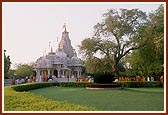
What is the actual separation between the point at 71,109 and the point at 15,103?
216 centimetres

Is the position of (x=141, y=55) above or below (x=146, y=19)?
below

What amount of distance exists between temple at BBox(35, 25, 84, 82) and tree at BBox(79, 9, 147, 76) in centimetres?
1189

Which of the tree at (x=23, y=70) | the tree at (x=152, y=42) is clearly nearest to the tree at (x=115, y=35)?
the tree at (x=152, y=42)

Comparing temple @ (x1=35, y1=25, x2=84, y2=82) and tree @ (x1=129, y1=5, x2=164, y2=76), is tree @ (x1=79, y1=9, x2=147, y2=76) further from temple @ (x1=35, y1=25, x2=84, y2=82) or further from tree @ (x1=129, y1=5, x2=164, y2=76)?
temple @ (x1=35, y1=25, x2=84, y2=82)

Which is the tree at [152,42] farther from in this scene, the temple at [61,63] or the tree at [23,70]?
the tree at [23,70]

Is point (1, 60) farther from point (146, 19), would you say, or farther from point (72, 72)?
point (72, 72)

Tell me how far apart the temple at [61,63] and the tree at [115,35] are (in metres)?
11.9

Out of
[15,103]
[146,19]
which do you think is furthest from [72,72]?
[15,103]

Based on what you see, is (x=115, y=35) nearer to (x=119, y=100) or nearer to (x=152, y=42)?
(x=152, y=42)

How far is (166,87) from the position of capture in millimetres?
7570

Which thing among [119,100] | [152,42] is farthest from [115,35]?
[119,100]

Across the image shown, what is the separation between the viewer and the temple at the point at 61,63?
130 ft

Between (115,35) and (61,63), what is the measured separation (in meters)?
15.6

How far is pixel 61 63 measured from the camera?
134 ft
